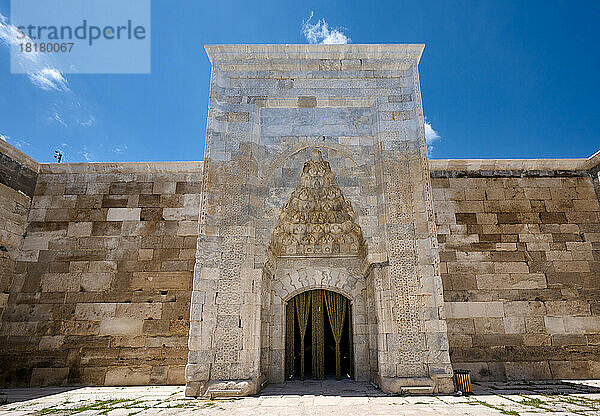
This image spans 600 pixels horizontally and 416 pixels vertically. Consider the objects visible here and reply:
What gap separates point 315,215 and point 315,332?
1949 mm

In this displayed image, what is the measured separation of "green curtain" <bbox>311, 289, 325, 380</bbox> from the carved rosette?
0.79 m

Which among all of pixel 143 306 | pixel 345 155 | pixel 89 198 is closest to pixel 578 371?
pixel 345 155

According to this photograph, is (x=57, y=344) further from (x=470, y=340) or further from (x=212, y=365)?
(x=470, y=340)

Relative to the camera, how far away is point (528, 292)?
651 centimetres

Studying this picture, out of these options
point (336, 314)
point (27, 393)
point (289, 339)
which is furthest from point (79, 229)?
point (336, 314)

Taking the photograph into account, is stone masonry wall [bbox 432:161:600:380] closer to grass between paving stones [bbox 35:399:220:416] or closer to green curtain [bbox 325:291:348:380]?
green curtain [bbox 325:291:348:380]

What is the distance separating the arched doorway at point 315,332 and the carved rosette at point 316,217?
0.80 m

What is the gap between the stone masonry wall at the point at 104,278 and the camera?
6.20 metres

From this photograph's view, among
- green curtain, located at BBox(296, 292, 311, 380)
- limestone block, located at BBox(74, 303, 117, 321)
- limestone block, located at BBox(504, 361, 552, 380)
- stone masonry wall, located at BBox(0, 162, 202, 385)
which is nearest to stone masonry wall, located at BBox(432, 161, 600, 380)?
limestone block, located at BBox(504, 361, 552, 380)

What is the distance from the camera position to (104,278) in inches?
261

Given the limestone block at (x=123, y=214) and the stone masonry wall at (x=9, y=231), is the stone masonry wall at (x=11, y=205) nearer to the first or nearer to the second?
the stone masonry wall at (x=9, y=231)

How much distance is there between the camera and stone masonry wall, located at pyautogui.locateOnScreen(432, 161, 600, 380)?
20.4ft

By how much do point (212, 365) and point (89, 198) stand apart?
14.0ft

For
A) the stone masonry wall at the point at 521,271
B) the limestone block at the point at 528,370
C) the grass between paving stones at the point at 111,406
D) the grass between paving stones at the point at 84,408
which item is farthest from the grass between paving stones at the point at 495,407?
the grass between paving stones at the point at 84,408
